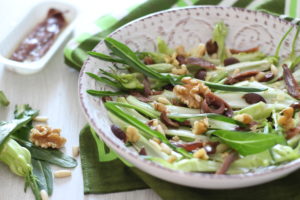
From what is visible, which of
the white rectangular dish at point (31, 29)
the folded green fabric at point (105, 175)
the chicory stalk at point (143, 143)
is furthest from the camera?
the white rectangular dish at point (31, 29)

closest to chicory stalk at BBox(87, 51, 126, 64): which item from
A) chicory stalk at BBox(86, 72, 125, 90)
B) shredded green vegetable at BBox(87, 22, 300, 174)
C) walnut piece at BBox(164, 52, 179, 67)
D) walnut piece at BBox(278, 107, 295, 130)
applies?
shredded green vegetable at BBox(87, 22, 300, 174)

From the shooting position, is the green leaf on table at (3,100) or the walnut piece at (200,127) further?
the green leaf on table at (3,100)

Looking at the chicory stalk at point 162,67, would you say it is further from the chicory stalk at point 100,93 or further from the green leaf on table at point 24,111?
the green leaf on table at point 24,111

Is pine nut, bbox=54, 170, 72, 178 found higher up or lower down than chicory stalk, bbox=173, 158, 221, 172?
lower down

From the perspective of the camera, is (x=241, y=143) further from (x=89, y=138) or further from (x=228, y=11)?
(x=228, y=11)

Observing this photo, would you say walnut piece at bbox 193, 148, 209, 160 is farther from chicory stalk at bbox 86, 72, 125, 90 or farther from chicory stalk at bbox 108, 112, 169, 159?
chicory stalk at bbox 86, 72, 125, 90

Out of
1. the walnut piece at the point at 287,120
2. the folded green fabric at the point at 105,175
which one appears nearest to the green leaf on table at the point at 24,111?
the folded green fabric at the point at 105,175

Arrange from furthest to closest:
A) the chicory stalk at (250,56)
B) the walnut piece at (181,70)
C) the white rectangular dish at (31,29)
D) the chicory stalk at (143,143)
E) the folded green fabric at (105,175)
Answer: the white rectangular dish at (31,29) < the chicory stalk at (250,56) < the walnut piece at (181,70) < the folded green fabric at (105,175) < the chicory stalk at (143,143)
